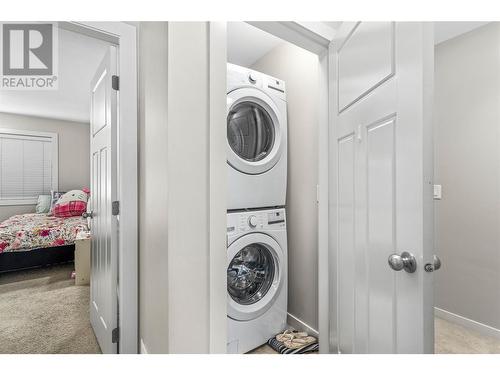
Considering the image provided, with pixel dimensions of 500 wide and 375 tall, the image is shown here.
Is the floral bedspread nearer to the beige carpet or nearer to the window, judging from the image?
the beige carpet

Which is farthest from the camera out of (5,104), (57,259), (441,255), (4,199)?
(4,199)

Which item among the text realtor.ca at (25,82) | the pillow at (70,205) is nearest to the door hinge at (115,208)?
the text realtor.ca at (25,82)

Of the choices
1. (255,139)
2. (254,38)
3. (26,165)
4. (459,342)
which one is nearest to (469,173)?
(459,342)

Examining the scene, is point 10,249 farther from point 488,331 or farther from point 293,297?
point 488,331

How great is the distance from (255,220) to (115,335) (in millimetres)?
1013

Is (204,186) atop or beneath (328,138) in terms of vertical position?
beneath

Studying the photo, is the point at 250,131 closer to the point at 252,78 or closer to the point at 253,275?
the point at 252,78

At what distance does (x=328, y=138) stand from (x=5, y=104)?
4713mm

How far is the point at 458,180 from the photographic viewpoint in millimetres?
2033

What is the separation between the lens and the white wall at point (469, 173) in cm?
184

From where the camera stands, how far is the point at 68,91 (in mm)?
3412

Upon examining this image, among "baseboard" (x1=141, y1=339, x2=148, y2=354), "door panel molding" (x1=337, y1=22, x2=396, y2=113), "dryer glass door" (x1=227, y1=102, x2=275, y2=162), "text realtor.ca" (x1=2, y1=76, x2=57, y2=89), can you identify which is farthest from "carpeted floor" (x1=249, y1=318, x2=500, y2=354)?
"text realtor.ca" (x1=2, y1=76, x2=57, y2=89)
